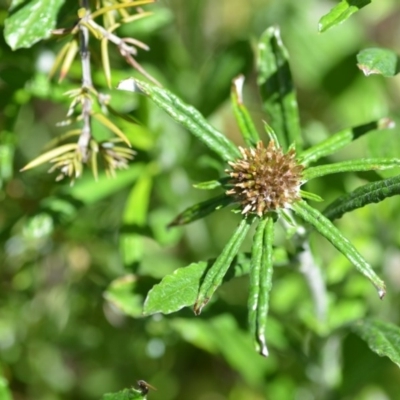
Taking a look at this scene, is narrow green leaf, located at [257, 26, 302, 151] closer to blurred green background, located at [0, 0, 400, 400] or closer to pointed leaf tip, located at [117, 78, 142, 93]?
blurred green background, located at [0, 0, 400, 400]

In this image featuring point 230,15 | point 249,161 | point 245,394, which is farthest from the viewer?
point 230,15

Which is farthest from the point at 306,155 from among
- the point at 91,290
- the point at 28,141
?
the point at 28,141

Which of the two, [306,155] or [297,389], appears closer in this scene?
[306,155]

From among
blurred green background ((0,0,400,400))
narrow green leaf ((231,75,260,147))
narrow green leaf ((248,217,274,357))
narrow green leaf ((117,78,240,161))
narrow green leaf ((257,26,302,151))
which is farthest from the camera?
blurred green background ((0,0,400,400))

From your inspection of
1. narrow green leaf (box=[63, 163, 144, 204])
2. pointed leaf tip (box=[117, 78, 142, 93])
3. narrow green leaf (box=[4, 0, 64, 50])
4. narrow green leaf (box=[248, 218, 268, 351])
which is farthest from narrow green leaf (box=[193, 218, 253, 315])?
narrow green leaf (box=[63, 163, 144, 204])

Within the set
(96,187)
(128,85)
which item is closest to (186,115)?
(128,85)

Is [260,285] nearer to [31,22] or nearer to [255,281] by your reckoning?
[255,281]

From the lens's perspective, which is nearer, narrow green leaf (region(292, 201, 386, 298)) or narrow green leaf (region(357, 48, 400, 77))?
narrow green leaf (region(292, 201, 386, 298))

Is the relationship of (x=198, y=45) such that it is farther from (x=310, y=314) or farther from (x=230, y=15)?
(x=310, y=314)
